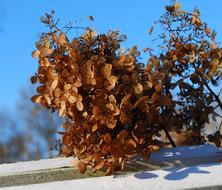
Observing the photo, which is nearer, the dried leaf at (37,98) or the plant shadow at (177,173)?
the plant shadow at (177,173)

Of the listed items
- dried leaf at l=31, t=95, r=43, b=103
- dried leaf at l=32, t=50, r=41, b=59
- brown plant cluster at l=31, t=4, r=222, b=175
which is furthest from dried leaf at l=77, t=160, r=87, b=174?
dried leaf at l=32, t=50, r=41, b=59

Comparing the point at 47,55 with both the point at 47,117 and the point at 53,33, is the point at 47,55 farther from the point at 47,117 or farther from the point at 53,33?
the point at 47,117

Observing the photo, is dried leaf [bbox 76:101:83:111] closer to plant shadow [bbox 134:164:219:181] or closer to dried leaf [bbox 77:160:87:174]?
dried leaf [bbox 77:160:87:174]

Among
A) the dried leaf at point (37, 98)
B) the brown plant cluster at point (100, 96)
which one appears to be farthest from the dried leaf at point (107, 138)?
the dried leaf at point (37, 98)

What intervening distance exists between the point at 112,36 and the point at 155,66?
314mm

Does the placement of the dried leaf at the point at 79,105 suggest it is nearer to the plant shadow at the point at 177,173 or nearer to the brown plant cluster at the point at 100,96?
the brown plant cluster at the point at 100,96

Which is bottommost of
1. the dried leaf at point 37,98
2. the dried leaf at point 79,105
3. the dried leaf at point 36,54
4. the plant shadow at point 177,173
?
the plant shadow at point 177,173

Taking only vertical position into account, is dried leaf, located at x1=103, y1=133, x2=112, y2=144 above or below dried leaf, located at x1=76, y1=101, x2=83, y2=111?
below

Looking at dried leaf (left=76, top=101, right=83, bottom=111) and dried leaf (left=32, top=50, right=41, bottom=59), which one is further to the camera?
dried leaf (left=32, top=50, right=41, bottom=59)

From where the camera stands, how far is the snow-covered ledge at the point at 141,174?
2.14m

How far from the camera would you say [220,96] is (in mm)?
3059

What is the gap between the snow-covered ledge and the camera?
2.14m

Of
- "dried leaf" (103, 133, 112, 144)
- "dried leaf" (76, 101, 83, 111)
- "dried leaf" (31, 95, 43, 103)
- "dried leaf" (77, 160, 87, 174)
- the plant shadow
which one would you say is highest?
"dried leaf" (31, 95, 43, 103)

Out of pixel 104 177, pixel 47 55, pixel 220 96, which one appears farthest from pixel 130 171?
pixel 220 96
